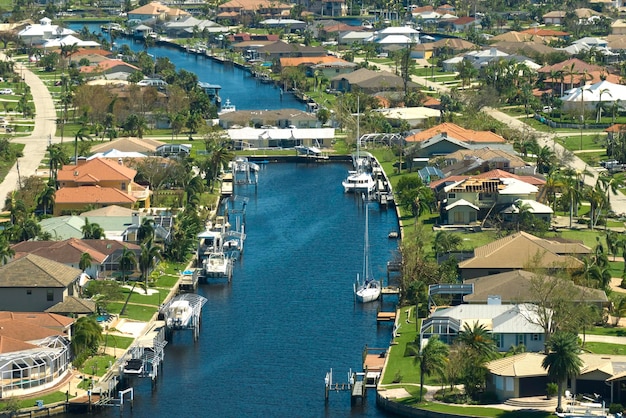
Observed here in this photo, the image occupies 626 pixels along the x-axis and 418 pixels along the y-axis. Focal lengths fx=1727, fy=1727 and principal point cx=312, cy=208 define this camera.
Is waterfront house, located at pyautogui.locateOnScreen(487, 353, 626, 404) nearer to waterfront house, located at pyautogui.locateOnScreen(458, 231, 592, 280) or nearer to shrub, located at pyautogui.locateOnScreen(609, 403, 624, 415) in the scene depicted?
shrub, located at pyautogui.locateOnScreen(609, 403, 624, 415)

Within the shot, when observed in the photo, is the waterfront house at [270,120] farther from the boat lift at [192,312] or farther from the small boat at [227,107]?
the boat lift at [192,312]

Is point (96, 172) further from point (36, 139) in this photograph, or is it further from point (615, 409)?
point (615, 409)

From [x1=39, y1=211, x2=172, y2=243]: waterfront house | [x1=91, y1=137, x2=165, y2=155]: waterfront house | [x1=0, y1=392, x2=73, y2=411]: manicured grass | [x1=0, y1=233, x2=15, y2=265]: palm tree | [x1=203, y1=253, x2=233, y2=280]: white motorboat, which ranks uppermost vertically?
[x1=0, y1=233, x2=15, y2=265]: palm tree

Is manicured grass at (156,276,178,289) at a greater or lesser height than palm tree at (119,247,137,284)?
lesser

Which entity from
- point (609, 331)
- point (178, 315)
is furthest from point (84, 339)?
point (609, 331)

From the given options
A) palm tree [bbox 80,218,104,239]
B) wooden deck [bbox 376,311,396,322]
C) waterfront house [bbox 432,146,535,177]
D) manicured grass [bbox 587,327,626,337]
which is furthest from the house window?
waterfront house [bbox 432,146,535,177]

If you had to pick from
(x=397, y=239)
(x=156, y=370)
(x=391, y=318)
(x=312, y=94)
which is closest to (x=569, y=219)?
(x=397, y=239)

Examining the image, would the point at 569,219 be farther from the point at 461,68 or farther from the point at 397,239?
the point at 461,68
